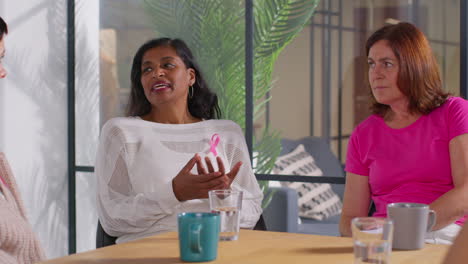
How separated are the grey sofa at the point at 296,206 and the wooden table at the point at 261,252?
63.7 inches

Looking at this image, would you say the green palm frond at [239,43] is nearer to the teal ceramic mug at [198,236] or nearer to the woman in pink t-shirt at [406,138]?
the woman in pink t-shirt at [406,138]

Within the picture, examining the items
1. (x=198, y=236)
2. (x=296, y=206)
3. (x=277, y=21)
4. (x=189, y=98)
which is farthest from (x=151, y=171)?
(x=198, y=236)

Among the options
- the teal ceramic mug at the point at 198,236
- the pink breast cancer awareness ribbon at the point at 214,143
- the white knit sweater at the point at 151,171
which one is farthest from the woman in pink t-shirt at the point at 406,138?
the teal ceramic mug at the point at 198,236

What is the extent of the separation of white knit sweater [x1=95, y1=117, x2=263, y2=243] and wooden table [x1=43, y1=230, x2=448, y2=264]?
2.71 feet

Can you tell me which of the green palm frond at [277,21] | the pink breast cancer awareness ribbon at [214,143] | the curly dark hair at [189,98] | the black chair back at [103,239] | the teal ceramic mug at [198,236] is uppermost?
the green palm frond at [277,21]

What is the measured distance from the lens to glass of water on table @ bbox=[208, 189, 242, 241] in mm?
1640

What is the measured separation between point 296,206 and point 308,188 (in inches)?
4.8

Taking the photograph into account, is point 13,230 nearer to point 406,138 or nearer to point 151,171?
point 151,171

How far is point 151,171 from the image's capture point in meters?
2.71

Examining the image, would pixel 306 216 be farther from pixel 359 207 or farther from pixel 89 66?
pixel 89 66

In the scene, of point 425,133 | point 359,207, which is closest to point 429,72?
point 425,133

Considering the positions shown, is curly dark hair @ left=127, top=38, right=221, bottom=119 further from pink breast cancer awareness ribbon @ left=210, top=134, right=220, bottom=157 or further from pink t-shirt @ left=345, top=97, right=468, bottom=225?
pink t-shirt @ left=345, top=97, right=468, bottom=225

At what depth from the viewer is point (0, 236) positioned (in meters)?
1.94

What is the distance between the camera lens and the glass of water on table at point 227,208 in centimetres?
164
